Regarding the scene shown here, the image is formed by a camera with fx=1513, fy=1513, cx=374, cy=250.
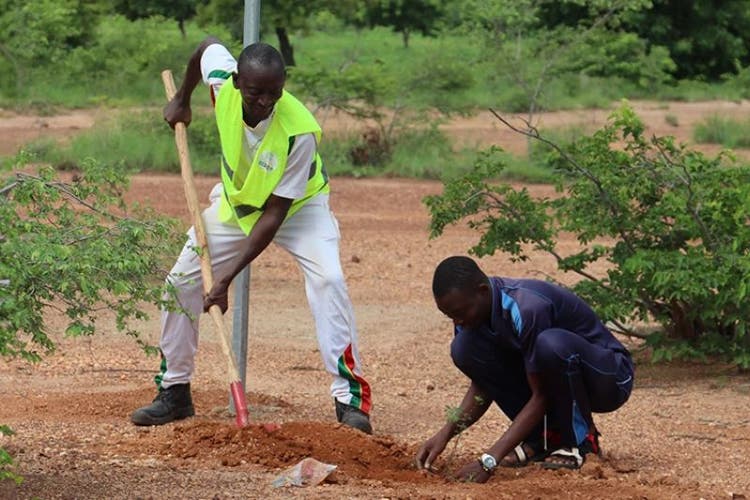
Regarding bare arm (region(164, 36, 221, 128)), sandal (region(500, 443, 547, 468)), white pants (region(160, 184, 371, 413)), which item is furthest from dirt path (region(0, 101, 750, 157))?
sandal (region(500, 443, 547, 468))

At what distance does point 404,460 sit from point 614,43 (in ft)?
60.7

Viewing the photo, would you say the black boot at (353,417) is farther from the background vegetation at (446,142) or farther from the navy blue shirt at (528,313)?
the background vegetation at (446,142)

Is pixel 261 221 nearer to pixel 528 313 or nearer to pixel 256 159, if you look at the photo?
pixel 256 159

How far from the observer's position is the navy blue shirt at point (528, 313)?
544 centimetres

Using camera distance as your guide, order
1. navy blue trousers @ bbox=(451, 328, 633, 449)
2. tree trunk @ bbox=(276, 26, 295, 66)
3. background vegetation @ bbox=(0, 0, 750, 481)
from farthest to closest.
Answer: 1. tree trunk @ bbox=(276, 26, 295, 66)
2. navy blue trousers @ bbox=(451, 328, 633, 449)
3. background vegetation @ bbox=(0, 0, 750, 481)

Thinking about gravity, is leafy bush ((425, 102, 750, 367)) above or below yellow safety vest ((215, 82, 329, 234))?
below

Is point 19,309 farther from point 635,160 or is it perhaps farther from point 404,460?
point 635,160

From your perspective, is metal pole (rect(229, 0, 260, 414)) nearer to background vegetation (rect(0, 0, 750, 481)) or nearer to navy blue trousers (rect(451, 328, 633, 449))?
background vegetation (rect(0, 0, 750, 481))

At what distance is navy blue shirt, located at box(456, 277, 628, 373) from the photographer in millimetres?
5441

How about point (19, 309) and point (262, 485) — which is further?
point (262, 485)

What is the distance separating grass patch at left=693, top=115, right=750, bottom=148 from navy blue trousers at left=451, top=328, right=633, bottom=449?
1374 cm

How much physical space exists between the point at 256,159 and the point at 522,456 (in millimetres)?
1571

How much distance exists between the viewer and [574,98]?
22.7m

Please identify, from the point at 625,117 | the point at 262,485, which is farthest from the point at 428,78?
the point at 262,485
